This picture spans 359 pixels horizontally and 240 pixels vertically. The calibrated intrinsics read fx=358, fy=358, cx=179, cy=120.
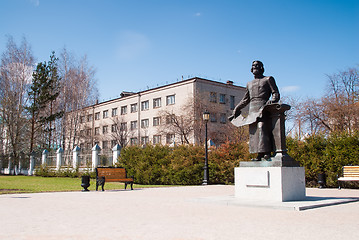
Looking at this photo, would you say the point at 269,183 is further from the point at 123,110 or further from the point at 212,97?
the point at 123,110

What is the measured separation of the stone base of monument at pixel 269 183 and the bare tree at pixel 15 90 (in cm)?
3368

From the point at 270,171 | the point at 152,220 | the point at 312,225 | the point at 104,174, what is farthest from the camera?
the point at 104,174

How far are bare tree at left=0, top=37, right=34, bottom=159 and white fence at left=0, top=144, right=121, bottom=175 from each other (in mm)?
1814

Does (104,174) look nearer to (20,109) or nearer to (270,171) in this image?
(270,171)

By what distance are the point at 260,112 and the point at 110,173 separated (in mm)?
8073

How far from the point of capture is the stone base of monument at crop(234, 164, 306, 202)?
9.50 meters

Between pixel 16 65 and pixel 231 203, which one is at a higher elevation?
pixel 16 65

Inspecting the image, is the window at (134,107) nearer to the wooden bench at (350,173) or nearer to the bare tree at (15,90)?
the bare tree at (15,90)

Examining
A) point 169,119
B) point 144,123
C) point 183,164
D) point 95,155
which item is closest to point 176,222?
point 183,164

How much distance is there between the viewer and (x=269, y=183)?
971 cm

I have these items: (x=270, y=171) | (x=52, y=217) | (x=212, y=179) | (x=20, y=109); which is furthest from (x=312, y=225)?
(x=20, y=109)

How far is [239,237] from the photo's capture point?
203 inches

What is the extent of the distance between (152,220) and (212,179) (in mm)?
13410

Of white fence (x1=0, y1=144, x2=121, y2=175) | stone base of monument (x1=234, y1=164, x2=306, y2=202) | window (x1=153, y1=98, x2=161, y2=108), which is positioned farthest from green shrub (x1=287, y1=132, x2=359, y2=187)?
window (x1=153, y1=98, x2=161, y2=108)
